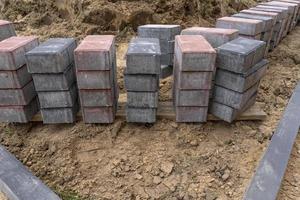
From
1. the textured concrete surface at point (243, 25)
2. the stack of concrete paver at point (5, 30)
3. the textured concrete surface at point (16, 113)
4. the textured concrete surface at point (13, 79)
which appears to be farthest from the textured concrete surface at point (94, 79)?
the textured concrete surface at point (243, 25)

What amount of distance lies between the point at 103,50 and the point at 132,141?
122 centimetres

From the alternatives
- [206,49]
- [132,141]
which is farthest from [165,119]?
[206,49]

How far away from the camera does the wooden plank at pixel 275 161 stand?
2775 millimetres

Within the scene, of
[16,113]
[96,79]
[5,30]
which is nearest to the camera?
[96,79]

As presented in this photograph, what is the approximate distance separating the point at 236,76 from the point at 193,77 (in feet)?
1.70

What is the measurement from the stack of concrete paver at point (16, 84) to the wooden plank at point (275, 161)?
284 centimetres

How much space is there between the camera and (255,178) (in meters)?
2.93

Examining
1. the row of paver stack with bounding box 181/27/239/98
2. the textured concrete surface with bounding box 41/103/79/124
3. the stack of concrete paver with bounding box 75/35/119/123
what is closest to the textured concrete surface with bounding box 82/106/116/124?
the stack of concrete paver with bounding box 75/35/119/123

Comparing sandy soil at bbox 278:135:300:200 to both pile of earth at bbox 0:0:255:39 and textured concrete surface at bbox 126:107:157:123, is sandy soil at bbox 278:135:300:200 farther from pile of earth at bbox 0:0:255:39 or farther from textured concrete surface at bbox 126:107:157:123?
pile of earth at bbox 0:0:255:39

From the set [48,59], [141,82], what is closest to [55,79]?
[48,59]

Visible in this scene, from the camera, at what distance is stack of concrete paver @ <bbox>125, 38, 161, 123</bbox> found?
10.6 feet

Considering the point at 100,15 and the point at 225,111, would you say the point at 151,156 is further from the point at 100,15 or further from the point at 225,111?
the point at 100,15

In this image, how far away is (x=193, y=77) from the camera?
339cm

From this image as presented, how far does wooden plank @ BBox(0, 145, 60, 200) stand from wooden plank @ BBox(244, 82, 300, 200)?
2.01m
